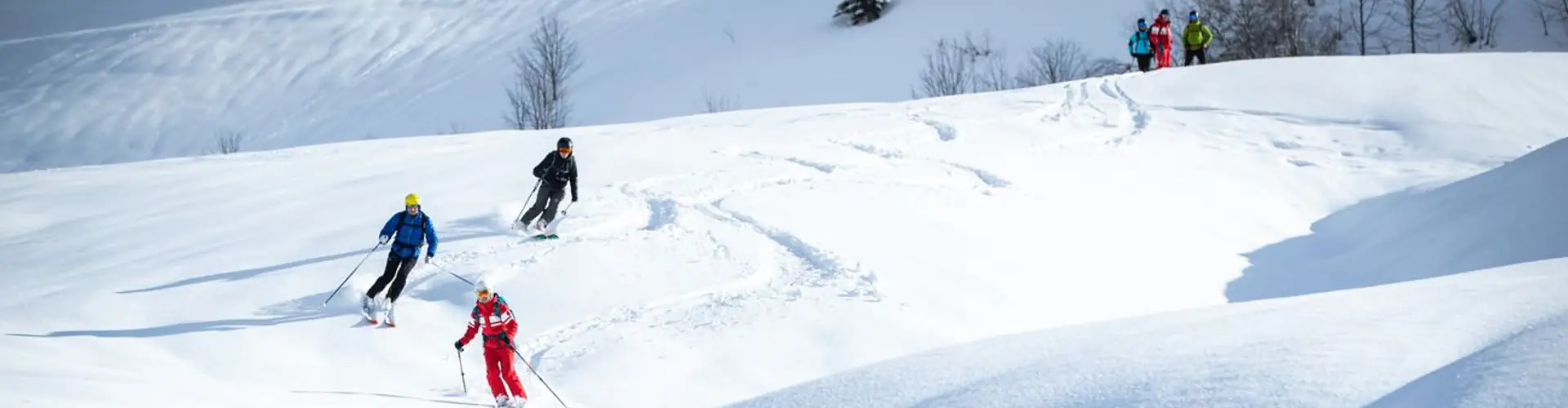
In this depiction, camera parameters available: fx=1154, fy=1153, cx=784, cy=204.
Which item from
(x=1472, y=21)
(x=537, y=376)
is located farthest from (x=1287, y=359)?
(x=1472, y=21)

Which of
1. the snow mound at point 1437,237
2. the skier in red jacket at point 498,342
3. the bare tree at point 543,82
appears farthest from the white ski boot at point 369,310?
the bare tree at point 543,82

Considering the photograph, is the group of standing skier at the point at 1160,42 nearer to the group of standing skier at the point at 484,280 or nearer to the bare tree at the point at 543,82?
the group of standing skier at the point at 484,280

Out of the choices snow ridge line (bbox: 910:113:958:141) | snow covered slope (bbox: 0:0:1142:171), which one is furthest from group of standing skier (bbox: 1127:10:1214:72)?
snow covered slope (bbox: 0:0:1142:171)

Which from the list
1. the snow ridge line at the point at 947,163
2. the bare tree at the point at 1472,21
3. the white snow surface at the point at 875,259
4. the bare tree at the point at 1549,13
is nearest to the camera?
the white snow surface at the point at 875,259

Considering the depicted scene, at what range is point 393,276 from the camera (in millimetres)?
12375

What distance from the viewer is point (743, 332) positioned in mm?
12500

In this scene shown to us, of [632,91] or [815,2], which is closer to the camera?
[632,91]

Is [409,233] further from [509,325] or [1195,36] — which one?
[1195,36]

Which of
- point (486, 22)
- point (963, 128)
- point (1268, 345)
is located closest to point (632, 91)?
point (486, 22)

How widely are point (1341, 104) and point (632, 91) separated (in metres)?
29.4

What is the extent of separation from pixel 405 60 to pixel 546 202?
47.0 metres

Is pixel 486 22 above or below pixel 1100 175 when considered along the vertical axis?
above

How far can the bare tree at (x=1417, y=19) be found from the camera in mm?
39719

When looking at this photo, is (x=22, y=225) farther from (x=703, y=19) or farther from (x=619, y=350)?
(x=703, y=19)
